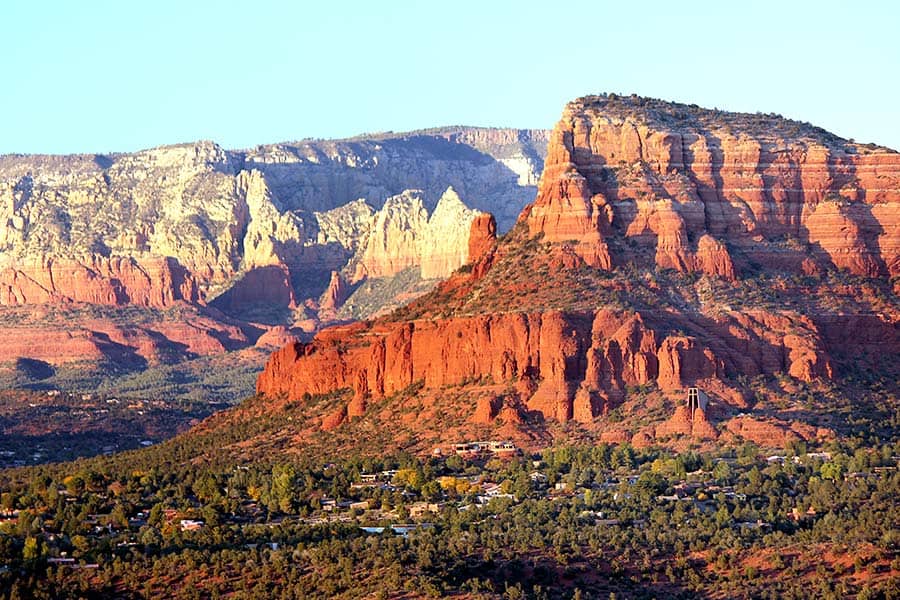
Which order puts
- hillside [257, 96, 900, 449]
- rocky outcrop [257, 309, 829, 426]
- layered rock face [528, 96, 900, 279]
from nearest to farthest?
hillside [257, 96, 900, 449], rocky outcrop [257, 309, 829, 426], layered rock face [528, 96, 900, 279]

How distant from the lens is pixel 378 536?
128 metres

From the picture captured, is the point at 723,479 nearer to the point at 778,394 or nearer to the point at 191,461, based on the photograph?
the point at 778,394

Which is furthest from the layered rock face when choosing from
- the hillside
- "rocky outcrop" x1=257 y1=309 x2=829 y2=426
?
"rocky outcrop" x1=257 y1=309 x2=829 y2=426

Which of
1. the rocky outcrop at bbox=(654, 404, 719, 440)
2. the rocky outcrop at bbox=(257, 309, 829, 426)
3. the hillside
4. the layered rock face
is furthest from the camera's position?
the layered rock face

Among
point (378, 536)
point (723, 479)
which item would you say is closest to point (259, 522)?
point (378, 536)

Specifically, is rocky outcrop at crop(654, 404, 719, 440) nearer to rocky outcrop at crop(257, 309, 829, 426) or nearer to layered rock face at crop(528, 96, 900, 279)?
rocky outcrop at crop(257, 309, 829, 426)

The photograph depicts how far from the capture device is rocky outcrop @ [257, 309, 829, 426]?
15062 centimetres

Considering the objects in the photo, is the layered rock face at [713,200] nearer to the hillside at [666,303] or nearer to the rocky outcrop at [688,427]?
the hillside at [666,303]

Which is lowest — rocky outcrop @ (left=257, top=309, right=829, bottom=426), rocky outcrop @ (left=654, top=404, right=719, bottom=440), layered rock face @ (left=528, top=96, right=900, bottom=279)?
rocky outcrop @ (left=654, top=404, right=719, bottom=440)

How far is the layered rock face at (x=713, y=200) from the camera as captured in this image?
160500 millimetres

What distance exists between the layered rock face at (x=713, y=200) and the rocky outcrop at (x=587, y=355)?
698 cm

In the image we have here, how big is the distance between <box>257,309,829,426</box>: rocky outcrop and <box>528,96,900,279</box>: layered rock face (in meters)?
6.98

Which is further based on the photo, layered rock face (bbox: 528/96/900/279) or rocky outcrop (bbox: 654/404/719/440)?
layered rock face (bbox: 528/96/900/279)

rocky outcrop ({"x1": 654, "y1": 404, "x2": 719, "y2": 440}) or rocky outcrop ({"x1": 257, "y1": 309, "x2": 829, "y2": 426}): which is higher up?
rocky outcrop ({"x1": 257, "y1": 309, "x2": 829, "y2": 426})
